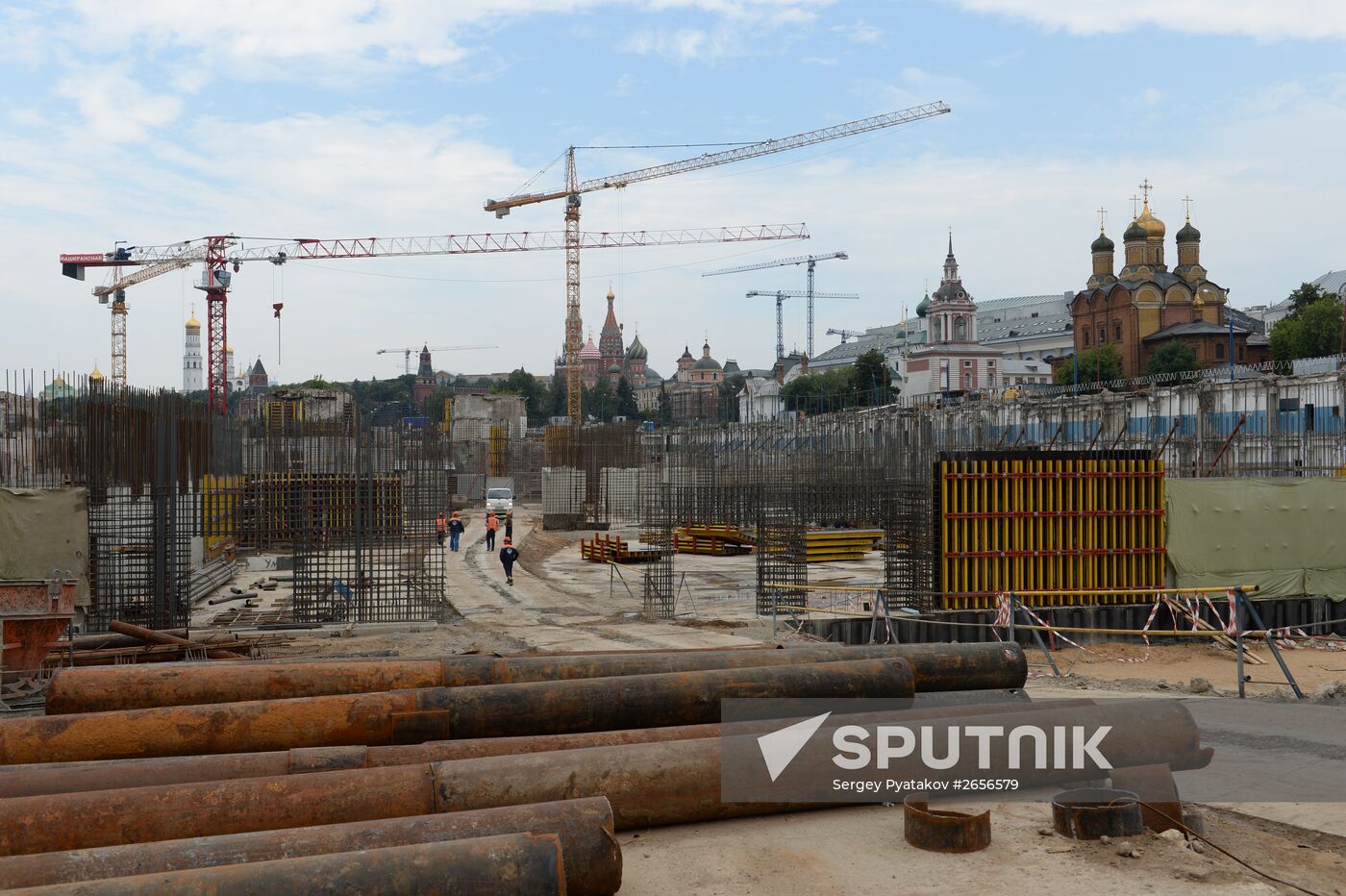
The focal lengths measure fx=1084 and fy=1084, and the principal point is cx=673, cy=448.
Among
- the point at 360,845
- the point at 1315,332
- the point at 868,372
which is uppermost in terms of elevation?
the point at 868,372

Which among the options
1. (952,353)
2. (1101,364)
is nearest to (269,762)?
(1101,364)

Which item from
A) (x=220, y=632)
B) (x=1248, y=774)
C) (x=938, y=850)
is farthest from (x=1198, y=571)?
(x=220, y=632)

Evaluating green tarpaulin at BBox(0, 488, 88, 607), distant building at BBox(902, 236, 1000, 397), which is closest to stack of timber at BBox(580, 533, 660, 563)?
green tarpaulin at BBox(0, 488, 88, 607)

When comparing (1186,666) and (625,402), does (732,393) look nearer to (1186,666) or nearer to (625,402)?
(625,402)

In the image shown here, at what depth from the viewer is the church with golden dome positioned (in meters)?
84.6

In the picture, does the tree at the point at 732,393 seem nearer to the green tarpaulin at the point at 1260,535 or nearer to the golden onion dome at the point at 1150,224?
the golden onion dome at the point at 1150,224

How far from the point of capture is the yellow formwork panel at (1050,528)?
55.2 feet

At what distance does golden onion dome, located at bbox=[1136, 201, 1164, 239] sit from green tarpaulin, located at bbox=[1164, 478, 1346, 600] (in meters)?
79.7

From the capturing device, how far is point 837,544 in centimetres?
3031

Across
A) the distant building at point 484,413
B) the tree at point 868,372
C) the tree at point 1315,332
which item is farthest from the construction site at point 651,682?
the tree at point 868,372

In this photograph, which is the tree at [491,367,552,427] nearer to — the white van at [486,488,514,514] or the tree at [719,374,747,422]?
the tree at [719,374,747,422]

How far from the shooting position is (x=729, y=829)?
697 centimetres

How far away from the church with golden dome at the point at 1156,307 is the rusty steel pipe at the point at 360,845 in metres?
87.6

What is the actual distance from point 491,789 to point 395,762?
2.58 feet
